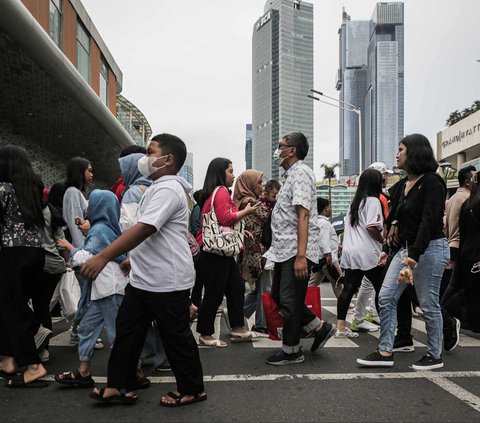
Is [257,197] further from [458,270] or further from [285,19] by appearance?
[285,19]

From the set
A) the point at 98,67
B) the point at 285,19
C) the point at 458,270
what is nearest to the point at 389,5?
the point at 285,19

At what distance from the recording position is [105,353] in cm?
453

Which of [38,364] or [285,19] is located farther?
[285,19]

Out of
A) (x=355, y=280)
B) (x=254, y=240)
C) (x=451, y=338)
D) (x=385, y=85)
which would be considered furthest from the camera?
(x=385, y=85)

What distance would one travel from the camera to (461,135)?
31.6m

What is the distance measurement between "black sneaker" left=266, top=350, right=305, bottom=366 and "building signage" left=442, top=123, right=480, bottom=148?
96.1ft

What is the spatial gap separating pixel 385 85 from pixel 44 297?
12214 centimetres

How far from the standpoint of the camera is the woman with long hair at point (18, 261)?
11.4 ft

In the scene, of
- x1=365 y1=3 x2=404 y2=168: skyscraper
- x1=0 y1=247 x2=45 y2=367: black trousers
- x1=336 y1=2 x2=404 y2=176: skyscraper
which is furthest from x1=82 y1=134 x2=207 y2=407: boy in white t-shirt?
x1=365 y1=3 x2=404 y2=168: skyscraper

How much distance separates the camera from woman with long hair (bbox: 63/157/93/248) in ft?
15.4

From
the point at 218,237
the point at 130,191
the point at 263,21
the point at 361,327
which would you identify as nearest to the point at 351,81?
the point at 263,21

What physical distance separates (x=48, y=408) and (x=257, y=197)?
3142 millimetres

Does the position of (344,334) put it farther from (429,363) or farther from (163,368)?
(163,368)

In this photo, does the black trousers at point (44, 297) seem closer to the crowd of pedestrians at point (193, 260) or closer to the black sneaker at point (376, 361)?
the crowd of pedestrians at point (193, 260)
